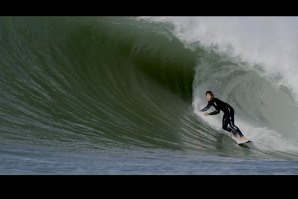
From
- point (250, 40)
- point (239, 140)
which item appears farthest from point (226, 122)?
point (250, 40)

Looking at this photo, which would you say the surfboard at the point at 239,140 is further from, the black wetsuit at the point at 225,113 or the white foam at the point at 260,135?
the white foam at the point at 260,135

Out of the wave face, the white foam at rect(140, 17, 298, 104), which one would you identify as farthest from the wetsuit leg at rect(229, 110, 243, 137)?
the white foam at rect(140, 17, 298, 104)

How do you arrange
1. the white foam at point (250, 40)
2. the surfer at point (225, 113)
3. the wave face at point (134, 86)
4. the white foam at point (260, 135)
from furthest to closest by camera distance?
the white foam at point (250, 40)
the white foam at point (260, 135)
the surfer at point (225, 113)
the wave face at point (134, 86)

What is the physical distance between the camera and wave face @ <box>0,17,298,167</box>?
8.10m

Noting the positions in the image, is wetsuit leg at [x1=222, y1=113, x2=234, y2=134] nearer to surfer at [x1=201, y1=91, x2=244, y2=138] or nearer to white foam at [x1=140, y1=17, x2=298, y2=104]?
surfer at [x1=201, y1=91, x2=244, y2=138]

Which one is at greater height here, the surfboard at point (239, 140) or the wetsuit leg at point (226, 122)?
the wetsuit leg at point (226, 122)

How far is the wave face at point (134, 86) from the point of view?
26.6 ft

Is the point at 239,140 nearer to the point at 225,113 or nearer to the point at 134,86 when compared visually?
the point at 225,113

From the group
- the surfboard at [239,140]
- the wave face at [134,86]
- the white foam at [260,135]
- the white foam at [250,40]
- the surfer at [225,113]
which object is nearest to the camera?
the wave face at [134,86]

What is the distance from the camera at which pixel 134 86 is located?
1046cm

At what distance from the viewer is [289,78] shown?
1260 cm

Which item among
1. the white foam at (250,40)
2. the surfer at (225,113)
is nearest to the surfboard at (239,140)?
the surfer at (225,113)

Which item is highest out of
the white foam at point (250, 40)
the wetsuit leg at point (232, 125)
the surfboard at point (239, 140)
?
the white foam at point (250, 40)
